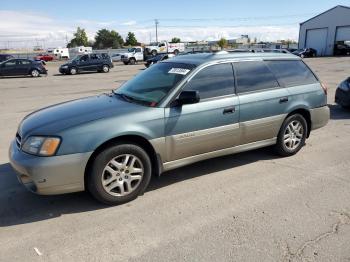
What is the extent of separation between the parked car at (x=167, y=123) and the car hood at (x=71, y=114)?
1cm

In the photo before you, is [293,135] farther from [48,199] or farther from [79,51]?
[79,51]

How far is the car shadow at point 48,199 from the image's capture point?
3.73 metres

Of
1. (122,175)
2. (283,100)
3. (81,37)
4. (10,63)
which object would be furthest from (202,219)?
(81,37)

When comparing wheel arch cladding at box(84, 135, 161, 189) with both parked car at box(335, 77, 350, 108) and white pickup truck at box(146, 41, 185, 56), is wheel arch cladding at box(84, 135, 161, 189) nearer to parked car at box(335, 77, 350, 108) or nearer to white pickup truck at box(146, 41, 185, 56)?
parked car at box(335, 77, 350, 108)

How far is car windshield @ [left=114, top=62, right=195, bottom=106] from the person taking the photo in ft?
14.2

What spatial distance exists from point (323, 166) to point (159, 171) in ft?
8.23

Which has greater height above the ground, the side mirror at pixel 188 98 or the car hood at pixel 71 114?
the side mirror at pixel 188 98

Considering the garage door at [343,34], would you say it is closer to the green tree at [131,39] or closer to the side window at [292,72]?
the side window at [292,72]

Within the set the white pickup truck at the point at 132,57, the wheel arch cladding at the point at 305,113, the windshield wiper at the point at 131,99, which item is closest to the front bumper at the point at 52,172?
the windshield wiper at the point at 131,99

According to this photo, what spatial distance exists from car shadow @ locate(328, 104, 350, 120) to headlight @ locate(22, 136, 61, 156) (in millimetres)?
6988

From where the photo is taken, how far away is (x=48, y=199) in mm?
4113

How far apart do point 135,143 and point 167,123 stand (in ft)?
1.46

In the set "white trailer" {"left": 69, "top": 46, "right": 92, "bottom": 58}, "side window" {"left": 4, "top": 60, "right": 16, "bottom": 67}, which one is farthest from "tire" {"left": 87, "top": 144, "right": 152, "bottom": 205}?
"white trailer" {"left": 69, "top": 46, "right": 92, "bottom": 58}

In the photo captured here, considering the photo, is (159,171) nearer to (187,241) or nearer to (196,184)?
(196,184)
